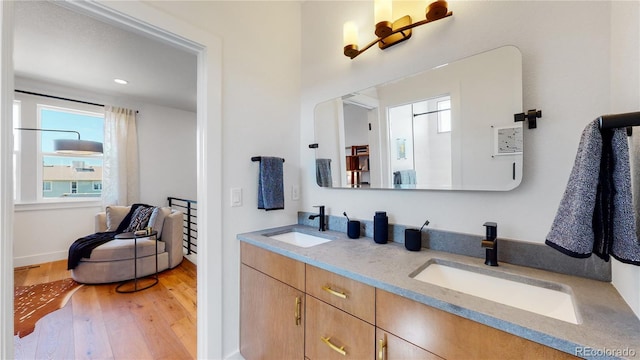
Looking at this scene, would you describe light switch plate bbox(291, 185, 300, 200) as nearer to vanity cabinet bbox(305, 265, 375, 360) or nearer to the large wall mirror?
the large wall mirror

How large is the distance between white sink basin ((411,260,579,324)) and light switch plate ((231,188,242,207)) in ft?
3.78

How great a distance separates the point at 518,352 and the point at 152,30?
1986 millimetres

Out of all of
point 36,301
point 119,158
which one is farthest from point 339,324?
point 119,158

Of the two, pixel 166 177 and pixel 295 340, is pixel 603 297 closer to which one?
pixel 295 340

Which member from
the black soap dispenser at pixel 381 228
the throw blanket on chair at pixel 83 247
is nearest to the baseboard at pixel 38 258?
the throw blanket on chair at pixel 83 247

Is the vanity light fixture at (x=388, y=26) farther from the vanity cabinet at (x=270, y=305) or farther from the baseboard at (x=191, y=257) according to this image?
the baseboard at (x=191, y=257)

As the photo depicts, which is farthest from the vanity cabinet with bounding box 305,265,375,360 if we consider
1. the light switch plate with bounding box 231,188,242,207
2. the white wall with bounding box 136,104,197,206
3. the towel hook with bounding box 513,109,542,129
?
the white wall with bounding box 136,104,197,206

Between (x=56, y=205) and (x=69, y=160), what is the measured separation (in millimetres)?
702

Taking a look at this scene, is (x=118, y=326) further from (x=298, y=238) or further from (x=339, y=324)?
(x=339, y=324)

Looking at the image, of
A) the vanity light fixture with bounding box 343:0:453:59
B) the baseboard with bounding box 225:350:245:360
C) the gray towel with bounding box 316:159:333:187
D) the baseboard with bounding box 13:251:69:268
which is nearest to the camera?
the vanity light fixture with bounding box 343:0:453:59

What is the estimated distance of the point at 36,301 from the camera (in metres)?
2.36

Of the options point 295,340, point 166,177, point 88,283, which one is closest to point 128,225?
point 88,283

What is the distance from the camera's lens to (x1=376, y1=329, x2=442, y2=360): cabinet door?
0.79 meters

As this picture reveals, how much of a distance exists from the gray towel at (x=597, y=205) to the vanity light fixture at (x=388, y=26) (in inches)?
34.6
